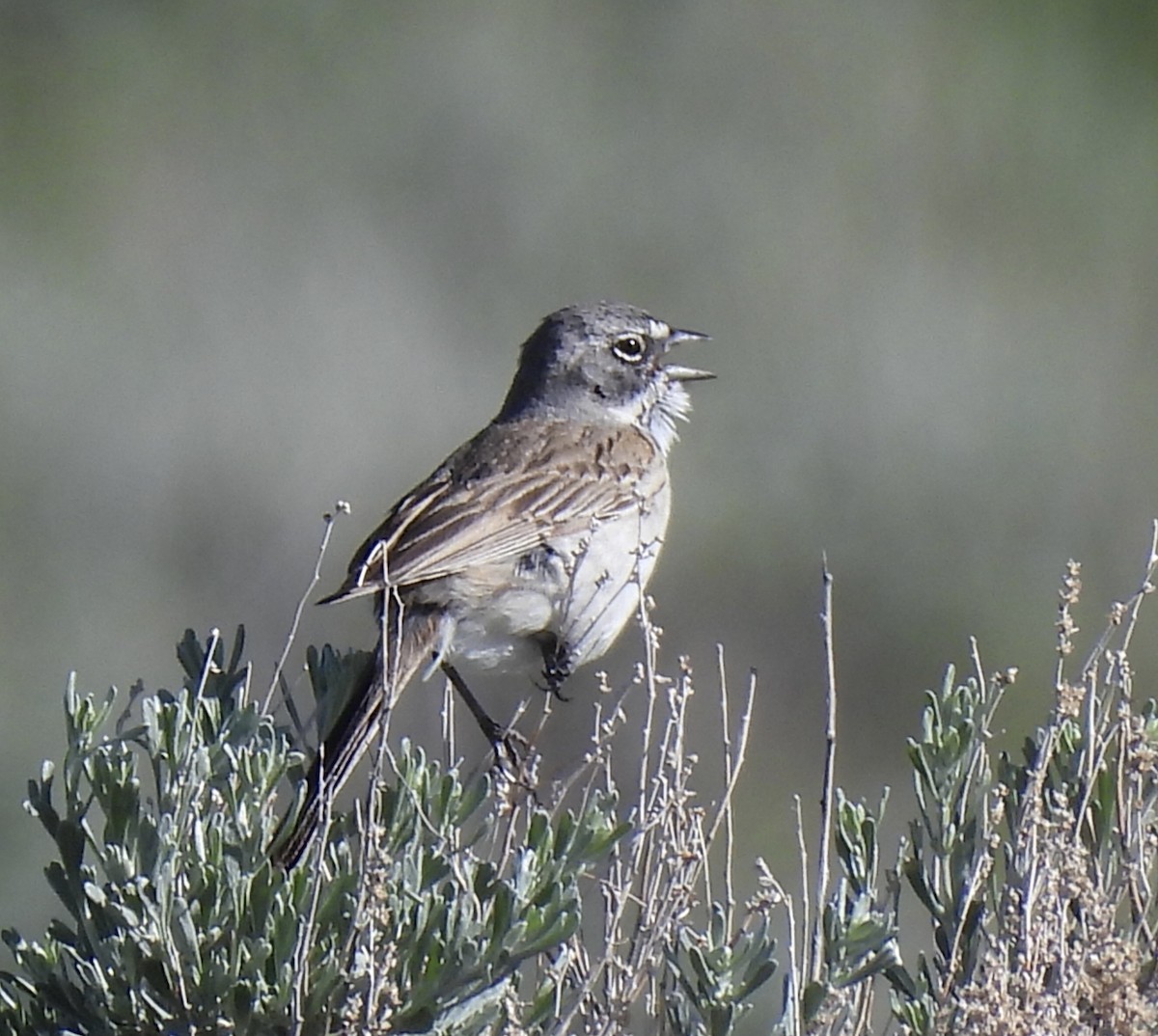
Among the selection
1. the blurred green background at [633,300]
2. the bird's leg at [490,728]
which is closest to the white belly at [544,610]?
the bird's leg at [490,728]

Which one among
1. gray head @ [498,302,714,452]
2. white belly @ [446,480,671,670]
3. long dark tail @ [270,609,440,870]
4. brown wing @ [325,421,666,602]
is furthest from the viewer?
gray head @ [498,302,714,452]

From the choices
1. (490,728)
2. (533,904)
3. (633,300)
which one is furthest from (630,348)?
(633,300)

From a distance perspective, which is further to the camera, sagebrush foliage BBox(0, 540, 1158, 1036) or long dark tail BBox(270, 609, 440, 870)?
long dark tail BBox(270, 609, 440, 870)

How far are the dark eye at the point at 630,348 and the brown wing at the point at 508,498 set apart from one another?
7.9 inches

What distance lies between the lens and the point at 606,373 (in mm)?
6469

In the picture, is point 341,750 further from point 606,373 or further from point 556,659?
point 606,373

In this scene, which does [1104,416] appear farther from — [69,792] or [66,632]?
[69,792]

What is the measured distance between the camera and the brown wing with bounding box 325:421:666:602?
550 centimetres

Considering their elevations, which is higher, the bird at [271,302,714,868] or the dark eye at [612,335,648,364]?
the dark eye at [612,335,648,364]

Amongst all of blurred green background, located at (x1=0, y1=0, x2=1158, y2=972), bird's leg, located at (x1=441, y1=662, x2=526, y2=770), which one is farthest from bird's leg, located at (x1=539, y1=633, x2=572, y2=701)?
blurred green background, located at (x1=0, y1=0, x2=1158, y2=972)

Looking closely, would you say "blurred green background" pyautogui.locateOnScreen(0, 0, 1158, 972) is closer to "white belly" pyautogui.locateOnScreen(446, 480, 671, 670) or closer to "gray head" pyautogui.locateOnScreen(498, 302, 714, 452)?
"gray head" pyautogui.locateOnScreen(498, 302, 714, 452)

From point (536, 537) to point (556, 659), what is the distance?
0.29 meters

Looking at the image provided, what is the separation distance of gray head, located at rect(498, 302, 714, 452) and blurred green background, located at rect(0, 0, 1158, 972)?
3.26 metres

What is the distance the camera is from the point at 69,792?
12.8 ft
